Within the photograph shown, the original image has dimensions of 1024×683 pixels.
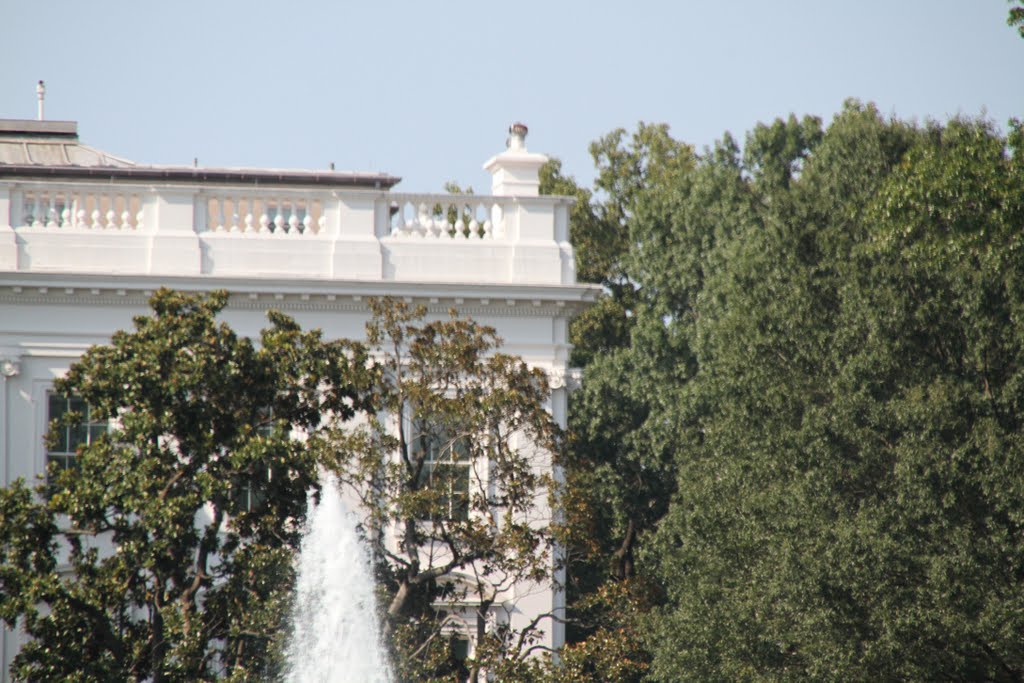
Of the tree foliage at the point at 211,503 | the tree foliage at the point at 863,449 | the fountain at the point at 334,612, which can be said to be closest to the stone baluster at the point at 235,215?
the tree foliage at the point at 863,449

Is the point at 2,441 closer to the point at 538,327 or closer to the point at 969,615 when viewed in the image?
the point at 538,327

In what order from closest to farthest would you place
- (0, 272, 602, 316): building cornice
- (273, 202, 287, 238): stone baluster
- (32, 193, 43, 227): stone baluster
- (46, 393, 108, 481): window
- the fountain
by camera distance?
the fountain, (0, 272, 602, 316): building cornice, (46, 393, 108, 481): window, (32, 193, 43, 227): stone baluster, (273, 202, 287, 238): stone baluster

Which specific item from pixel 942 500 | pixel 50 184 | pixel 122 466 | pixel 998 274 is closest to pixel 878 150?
pixel 998 274

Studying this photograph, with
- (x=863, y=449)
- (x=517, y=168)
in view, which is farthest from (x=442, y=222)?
Result: (x=863, y=449)

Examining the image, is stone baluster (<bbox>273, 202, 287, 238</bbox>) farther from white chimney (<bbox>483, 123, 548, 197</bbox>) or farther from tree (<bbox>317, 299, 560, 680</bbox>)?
tree (<bbox>317, 299, 560, 680</bbox>)

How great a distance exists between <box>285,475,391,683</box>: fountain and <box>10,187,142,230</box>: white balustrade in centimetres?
851

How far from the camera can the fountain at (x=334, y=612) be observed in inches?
903

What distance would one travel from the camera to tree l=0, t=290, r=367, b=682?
819 inches

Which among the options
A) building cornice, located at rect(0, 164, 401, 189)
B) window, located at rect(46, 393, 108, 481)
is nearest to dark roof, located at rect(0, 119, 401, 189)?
building cornice, located at rect(0, 164, 401, 189)

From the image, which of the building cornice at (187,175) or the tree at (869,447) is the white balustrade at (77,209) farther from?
the tree at (869,447)

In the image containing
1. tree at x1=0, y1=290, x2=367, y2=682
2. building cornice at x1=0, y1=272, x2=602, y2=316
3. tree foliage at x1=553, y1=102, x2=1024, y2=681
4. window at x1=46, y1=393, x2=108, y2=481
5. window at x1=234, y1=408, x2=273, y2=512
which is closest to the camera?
tree at x1=0, y1=290, x2=367, y2=682

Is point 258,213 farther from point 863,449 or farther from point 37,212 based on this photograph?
point 863,449

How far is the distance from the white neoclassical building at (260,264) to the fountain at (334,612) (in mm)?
6206

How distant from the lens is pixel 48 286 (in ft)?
99.0
